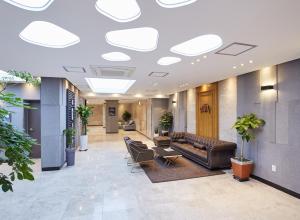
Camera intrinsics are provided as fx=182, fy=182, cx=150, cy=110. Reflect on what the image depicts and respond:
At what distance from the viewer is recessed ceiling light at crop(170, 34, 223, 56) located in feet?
10.6

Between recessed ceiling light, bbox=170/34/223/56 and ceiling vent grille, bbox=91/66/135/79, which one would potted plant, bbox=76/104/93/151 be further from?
recessed ceiling light, bbox=170/34/223/56

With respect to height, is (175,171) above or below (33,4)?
below

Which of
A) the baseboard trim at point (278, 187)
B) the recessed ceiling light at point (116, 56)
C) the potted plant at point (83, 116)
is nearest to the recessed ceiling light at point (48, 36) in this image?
the recessed ceiling light at point (116, 56)

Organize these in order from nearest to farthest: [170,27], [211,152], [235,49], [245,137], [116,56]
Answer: [170,27], [235,49], [116,56], [245,137], [211,152]

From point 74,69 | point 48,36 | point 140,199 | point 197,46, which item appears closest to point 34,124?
point 74,69

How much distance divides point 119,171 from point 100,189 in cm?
130

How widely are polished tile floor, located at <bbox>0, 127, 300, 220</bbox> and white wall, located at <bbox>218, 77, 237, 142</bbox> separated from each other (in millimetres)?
1459

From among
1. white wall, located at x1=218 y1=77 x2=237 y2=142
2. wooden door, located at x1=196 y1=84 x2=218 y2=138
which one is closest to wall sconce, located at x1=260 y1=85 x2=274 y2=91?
white wall, located at x1=218 y1=77 x2=237 y2=142

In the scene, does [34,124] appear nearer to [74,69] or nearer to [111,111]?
[74,69]

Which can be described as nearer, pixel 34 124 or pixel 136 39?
pixel 136 39

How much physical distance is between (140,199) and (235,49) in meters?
3.38

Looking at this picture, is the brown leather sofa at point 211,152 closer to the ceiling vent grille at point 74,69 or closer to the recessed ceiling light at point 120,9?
the ceiling vent grille at point 74,69

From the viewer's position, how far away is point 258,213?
3.17 m

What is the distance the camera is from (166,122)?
35.1 ft
